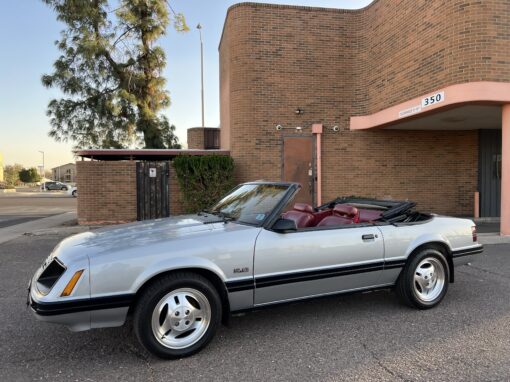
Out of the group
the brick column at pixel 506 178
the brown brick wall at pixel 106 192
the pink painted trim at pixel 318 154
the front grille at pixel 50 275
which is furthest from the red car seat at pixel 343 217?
the brown brick wall at pixel 106 192

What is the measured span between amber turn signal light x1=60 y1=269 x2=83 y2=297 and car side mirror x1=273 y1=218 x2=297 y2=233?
166cm

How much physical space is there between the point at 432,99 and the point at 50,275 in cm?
884

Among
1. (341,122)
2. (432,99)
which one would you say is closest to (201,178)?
(341,122)

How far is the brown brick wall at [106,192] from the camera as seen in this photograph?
11832 mm

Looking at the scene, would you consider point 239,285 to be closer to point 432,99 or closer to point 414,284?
point 414,284

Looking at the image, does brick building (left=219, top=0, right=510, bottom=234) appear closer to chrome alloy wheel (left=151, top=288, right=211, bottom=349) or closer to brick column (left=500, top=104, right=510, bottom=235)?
brick column (left=500, top=104, right=510, bottom=235)

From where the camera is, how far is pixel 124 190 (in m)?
12.0

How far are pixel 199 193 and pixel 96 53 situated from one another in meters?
10.3

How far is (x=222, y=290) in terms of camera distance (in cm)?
342

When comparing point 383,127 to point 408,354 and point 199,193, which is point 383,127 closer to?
point 199,193

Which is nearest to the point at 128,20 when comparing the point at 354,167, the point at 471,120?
the point at 354,167

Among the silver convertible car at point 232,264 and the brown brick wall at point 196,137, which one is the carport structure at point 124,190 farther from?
the silver convertible car at point 232,264

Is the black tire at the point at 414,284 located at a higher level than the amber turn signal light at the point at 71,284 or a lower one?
lower

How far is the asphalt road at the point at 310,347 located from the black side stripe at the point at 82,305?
1.60 feet
